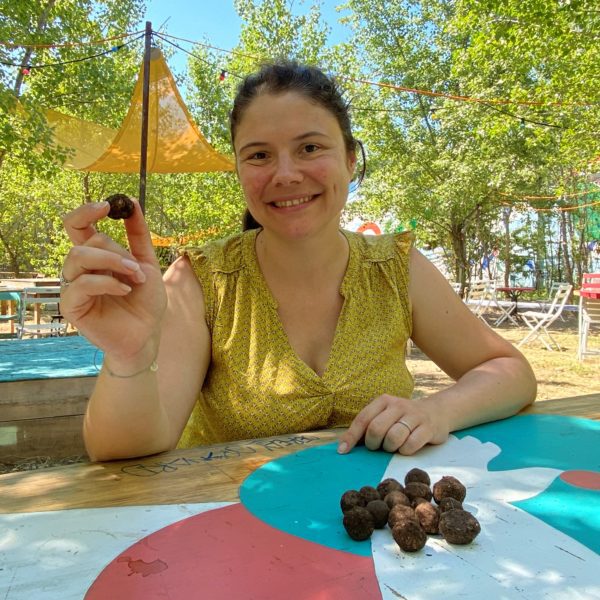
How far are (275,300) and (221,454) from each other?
589 mm

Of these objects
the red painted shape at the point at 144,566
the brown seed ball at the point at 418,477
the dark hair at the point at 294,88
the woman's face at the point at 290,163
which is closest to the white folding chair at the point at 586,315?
the dark hair at the point at 294,88

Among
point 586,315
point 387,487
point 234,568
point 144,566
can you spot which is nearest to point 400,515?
point 387,487

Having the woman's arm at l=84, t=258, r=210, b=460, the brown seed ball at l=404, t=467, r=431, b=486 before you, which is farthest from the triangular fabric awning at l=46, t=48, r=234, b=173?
the brown seed ball at l=404, t=467, r=431, b=486

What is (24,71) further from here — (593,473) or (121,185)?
(593,473)

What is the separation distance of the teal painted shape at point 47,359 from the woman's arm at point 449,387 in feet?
6.22

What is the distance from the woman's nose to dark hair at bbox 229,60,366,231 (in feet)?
0.66

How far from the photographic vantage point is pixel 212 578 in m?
0.68

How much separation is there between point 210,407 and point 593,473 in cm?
97

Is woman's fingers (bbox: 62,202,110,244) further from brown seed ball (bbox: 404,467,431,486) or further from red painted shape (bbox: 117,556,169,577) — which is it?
brown seed ball (bbox: 404,467,431,486)

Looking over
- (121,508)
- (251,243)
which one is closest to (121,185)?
(251,243)

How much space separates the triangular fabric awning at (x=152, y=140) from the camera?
25.1 ft

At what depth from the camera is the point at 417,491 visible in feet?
3.00

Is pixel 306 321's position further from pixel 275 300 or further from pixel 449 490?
pixel 449 490

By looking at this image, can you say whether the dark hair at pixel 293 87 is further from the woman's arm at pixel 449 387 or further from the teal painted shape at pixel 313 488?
the teal painted shape at pixel 313 488
